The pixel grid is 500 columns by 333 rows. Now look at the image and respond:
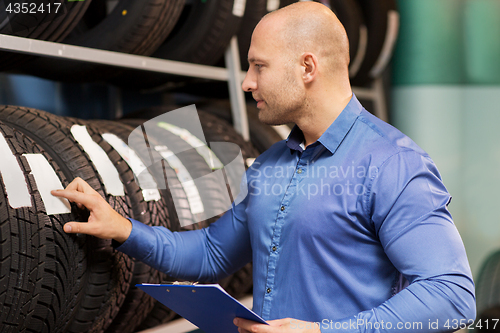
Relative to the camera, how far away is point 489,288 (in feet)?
9.51

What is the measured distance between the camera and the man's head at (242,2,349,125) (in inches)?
51.2

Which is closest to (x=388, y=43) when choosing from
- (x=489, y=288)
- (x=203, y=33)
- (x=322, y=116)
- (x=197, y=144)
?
(x=203, y=33)

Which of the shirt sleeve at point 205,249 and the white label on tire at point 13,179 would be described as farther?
the shirt sleeve at point 205,249

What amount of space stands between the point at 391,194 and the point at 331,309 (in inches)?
Result: 13.3

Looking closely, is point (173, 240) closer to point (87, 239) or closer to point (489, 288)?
point (87, 239)

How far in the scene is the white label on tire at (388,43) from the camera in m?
3.13

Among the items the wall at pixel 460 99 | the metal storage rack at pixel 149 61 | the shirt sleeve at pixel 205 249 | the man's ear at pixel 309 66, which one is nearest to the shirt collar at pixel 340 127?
the man's ear at pixel 309 66

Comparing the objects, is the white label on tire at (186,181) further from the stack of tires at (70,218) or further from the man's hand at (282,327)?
the man's hand at (282,327)

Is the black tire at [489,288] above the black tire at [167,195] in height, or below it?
below

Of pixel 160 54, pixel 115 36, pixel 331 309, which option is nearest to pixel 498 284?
pixel 331 309

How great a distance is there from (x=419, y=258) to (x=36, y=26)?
1.32 m

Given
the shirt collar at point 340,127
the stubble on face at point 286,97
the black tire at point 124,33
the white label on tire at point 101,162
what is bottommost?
the white label on tire at point 101,162

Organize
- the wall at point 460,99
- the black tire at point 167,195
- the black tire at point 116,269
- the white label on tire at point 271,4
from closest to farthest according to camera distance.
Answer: the black tire at point 116,269 < the black tire at point 167,195 < the white label on tire at point 271,4 < the wall at point 460,99

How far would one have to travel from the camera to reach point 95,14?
2.15 m
